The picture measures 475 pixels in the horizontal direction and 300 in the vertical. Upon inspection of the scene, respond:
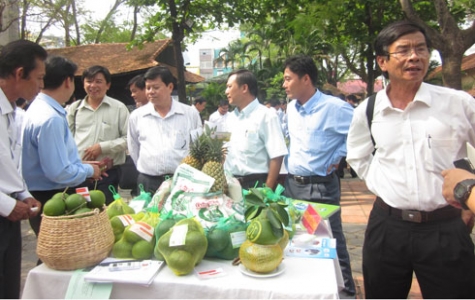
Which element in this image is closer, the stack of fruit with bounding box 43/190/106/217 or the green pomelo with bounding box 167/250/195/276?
the green pomelo with bounding box 167/250/195/276

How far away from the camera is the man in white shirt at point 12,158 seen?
195cm

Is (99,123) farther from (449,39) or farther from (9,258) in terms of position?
(449,39)

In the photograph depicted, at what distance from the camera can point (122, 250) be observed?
172 centimetres

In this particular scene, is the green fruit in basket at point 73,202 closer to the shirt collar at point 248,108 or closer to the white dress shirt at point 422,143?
the white dress shirt at point 422,143

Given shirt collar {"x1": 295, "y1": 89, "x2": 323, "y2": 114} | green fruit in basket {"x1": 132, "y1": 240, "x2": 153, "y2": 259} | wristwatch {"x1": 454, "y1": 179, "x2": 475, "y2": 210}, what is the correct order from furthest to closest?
shirt collar {"x1": 295, "y1": 89, "x2": 323, "y2": 114} → green fruit in basket {"x1": 132, "y1": 240, "x2": 153, "y2": 259} → wristwatch {"x1": 454, "y1": 179, "x2": 475, "y2": 210}

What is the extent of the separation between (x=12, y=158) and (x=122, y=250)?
0.83 metres

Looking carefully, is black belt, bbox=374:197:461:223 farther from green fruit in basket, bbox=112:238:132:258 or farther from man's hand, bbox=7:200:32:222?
man's hand, bbox=7:200:32:222

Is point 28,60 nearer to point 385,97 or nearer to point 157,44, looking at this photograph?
point 385,97

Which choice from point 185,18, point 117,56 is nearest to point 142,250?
point 185,18

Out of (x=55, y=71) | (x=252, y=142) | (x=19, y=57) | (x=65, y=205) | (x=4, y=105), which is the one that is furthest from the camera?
(x=252, y=142)

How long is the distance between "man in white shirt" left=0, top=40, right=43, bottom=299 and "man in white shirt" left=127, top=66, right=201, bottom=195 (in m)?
1.23

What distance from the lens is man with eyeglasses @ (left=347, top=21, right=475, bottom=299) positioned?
73.5 inches

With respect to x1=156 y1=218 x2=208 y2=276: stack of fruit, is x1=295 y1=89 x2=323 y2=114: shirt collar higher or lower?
higher

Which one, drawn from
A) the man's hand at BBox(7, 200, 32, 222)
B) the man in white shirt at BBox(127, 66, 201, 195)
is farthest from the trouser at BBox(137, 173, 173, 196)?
the man's hand at BBox(7, 200, 32, 222)
